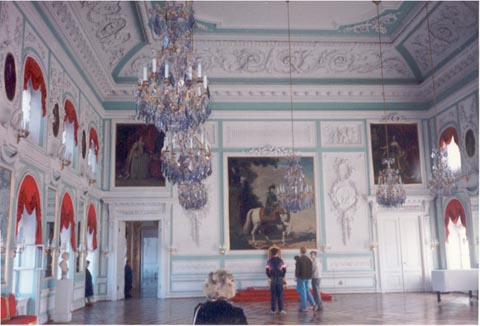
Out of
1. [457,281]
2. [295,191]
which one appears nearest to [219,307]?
[295,191]

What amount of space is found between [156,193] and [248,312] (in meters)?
5.71

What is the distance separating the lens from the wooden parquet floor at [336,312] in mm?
9047

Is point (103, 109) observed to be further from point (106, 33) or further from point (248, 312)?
point (248, 312)

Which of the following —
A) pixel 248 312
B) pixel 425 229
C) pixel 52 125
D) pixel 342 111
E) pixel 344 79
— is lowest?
pixel 248 312

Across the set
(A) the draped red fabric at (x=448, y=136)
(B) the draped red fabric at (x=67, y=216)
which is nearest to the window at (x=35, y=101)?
(B) the draped red fabric at (x=67, y=216)

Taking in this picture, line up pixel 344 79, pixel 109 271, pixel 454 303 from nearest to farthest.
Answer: pixel 454 303 < pixel 109 271 < pixel 344 79

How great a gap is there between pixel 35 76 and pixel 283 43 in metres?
7.65

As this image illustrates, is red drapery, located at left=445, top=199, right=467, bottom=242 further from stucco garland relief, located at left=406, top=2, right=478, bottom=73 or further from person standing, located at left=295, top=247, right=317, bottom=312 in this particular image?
person standing, located at left=295, top=247, right=317, bottom=312

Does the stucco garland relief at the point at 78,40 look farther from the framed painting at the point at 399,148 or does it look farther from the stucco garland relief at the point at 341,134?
the framed painting at the point at 399,148

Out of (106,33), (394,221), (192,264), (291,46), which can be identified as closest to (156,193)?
(192,264)

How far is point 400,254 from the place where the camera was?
15.5 meters

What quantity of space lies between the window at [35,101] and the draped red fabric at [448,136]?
11092 millimetres

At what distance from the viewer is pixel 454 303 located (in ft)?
37.5

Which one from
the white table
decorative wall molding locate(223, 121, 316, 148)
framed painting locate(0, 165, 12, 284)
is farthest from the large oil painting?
framed painting locate(0, 165, 12, 284)
